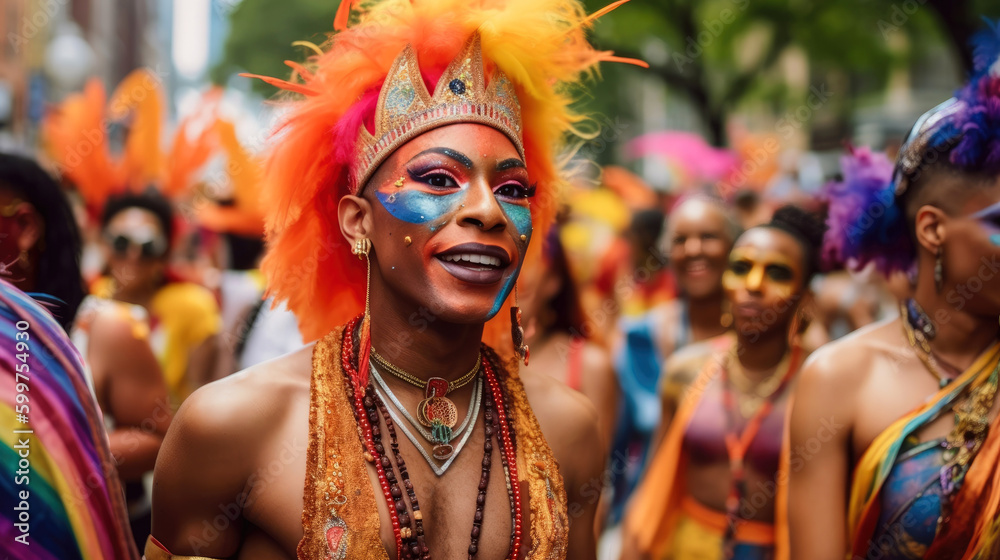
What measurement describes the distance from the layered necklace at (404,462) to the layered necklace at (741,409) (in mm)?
2034

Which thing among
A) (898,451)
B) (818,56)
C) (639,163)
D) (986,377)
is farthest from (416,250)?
(639,163)

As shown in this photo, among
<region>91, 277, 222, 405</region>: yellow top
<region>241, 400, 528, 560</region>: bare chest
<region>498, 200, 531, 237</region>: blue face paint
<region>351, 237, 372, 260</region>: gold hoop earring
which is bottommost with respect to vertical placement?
<region>91, 277, 222, 405</region>: yellow top

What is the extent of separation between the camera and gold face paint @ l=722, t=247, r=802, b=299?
4.52 metres

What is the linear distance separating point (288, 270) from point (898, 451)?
2063 mm

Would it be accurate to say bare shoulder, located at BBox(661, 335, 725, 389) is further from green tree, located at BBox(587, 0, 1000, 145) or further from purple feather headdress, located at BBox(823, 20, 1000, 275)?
green tree, located at BBox(587, 0, 1000, 145)

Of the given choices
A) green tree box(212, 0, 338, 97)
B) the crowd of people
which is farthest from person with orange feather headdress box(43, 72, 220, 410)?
green tree box(212, 0, 338, 97)

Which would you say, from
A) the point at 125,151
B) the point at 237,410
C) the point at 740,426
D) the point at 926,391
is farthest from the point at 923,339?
the point at 125,151

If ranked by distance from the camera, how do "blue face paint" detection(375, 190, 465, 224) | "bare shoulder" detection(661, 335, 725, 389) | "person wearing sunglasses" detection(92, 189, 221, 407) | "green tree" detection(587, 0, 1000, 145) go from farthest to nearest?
"green tree" detection(587, 0, 1000, 145) < "person wearing sunglasses" detection(92, 189, 221, 407) < "bare shoulder" detection(661, 335, 725, 389) < "blue face paint" detection(375, 190, 465, 224)

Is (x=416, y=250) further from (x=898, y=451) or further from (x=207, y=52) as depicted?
(x=207, y=52)

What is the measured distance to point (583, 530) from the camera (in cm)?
278

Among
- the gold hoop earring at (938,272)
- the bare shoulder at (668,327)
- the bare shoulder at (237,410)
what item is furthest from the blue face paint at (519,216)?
the bare shoulder at (668,327)

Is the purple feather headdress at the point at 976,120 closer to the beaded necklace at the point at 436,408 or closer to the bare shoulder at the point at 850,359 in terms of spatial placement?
the bare shoulder at the point at 850,359

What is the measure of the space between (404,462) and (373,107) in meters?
1.02

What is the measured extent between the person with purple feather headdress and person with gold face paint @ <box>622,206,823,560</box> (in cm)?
111
